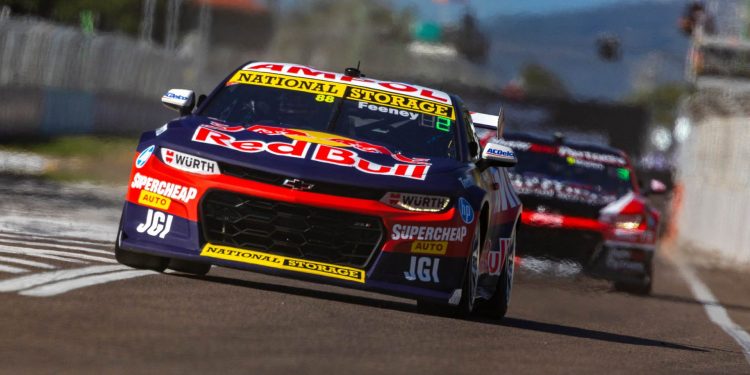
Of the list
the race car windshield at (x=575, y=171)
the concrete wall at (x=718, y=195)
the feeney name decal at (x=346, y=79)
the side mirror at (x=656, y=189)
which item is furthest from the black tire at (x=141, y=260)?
the concrete wall at (x=718, y=195)

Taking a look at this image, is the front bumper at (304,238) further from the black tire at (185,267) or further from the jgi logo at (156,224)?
the black tire at (185,267)

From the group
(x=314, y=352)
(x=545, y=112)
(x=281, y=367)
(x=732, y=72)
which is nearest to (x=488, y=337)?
(x=314, y=352)

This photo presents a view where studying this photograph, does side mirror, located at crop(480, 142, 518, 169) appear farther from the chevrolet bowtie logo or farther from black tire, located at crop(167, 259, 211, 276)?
black tire, located at crop(167, 259, 211, 276)

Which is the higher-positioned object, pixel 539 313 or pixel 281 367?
pixel 281 367

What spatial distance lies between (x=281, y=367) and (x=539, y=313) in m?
5.68

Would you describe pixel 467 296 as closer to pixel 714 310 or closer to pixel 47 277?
pixel 47 277

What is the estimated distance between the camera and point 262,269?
9.76m

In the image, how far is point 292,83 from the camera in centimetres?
1134

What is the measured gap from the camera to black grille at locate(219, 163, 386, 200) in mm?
9719

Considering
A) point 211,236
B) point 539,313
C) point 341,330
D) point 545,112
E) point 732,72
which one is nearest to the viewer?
point 341,330

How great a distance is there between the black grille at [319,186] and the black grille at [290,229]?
10 cm

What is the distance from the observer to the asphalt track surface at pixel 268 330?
7656 mm

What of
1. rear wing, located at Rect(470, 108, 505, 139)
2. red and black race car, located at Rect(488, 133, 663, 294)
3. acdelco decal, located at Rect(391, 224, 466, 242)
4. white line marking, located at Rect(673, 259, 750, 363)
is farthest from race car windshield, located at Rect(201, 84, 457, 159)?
red and black race car, located at Rect(488, 133, 663, 294)

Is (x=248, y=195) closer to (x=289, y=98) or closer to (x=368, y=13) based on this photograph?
(x=289, y=98)
